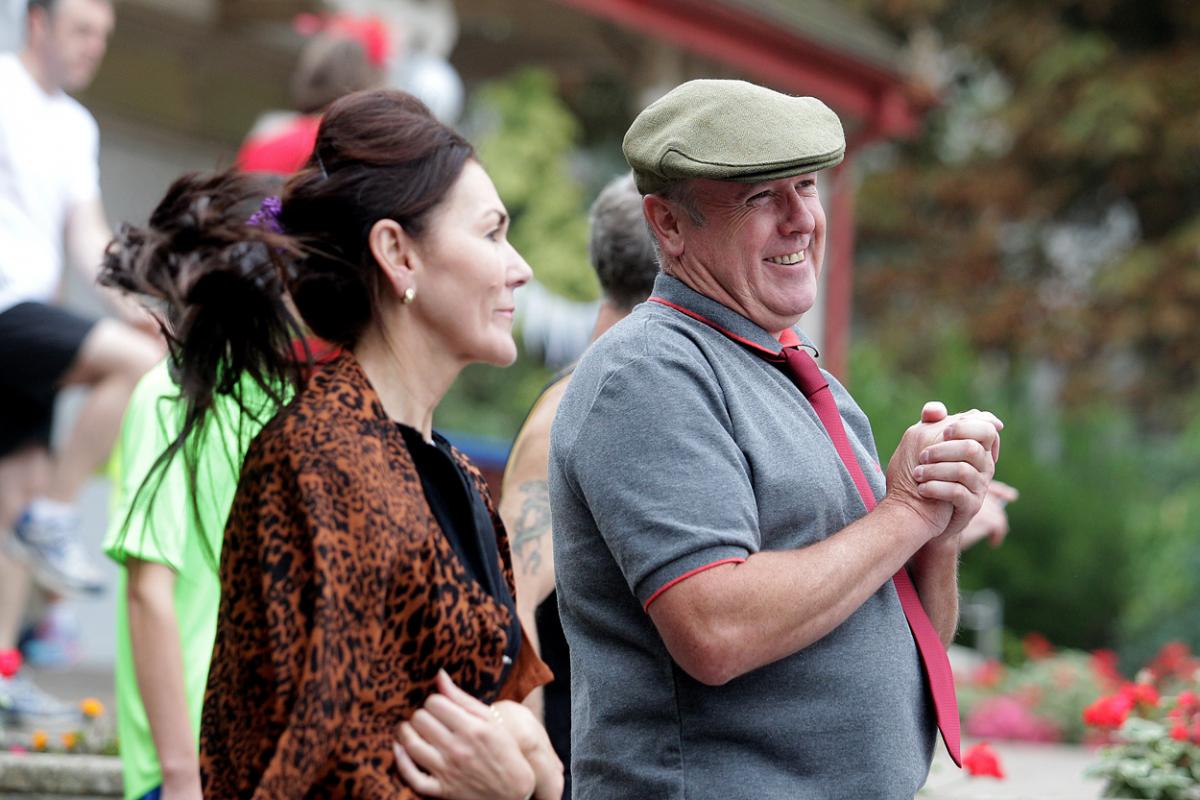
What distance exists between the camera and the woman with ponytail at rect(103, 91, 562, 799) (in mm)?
2266

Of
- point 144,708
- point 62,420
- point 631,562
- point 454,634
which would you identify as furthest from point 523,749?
point 62,420

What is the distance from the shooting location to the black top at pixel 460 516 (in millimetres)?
2543

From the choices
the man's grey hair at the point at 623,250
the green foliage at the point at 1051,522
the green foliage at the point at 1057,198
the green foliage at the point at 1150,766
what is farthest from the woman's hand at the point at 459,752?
the green foliage at the point at 1057,198

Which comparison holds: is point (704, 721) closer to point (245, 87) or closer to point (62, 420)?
point (62, 420)

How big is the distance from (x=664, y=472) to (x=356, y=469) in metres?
0.43

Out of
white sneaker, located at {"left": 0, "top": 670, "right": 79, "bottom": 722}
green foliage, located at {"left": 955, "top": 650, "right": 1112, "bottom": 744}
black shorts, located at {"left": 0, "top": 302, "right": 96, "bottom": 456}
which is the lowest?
green foliage, located at {"left": 955, "top": 650, "right": 1112, "bottom": 744}

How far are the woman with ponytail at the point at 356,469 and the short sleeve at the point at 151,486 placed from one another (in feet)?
1.51

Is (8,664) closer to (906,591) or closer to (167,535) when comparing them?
(167,535)

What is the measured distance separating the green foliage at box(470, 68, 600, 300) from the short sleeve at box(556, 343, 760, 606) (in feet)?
34.7

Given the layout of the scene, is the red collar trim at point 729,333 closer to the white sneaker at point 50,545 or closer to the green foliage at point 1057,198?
the white sneaker at point 50,545

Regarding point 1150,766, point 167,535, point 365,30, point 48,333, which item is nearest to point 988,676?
point 365,30

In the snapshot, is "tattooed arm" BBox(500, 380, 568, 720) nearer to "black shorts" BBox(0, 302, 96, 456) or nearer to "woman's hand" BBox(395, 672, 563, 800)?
"woman's hand" BBox(395, 672, 563, 800)

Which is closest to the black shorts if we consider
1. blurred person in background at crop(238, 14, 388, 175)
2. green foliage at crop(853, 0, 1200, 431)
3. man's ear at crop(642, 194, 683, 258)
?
blurred person in background at crop(238, 14, 388, 175)

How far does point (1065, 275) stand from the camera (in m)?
20.8
